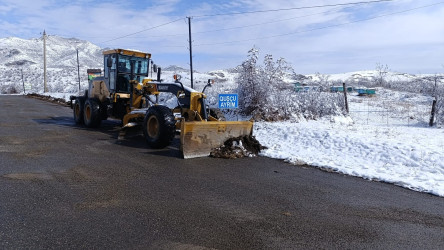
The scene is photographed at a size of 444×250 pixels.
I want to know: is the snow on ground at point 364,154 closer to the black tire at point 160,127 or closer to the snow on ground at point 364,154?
the snow on ground at point 364,154

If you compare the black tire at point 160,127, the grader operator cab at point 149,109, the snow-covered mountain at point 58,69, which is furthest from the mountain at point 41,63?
the black tire at point 160,127

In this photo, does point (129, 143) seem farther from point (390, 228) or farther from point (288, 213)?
point (390, 228)

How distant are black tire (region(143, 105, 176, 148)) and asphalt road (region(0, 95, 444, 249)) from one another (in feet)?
2.84

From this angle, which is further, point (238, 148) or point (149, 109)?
point (149, 109)

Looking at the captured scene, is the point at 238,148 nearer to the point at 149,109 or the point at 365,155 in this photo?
the point at 149,109

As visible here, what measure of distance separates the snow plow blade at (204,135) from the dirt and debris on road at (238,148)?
12 centimetres

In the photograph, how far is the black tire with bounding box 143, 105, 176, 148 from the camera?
922cm

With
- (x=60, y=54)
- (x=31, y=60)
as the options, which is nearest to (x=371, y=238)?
(x=31, y=60)

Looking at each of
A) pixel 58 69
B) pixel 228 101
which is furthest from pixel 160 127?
pixel 58 69

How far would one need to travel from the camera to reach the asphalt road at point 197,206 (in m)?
4.15

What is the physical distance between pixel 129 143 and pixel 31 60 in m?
95.6

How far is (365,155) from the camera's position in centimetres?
919

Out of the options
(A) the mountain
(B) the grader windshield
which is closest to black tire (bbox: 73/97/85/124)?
(B) the grader windshield

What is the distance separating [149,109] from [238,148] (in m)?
2.64
